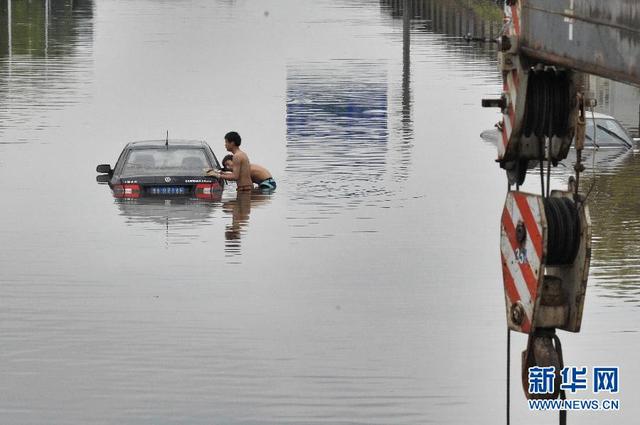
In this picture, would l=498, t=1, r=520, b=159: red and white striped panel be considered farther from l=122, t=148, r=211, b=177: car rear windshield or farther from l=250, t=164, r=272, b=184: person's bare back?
l=250, t=164, r=272, b=184: person's bare back

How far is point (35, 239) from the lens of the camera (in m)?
32.0

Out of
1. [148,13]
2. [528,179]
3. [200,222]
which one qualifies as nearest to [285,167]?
[528,179]

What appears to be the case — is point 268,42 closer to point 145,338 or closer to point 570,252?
point 145,338

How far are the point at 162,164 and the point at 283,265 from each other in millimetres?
5284

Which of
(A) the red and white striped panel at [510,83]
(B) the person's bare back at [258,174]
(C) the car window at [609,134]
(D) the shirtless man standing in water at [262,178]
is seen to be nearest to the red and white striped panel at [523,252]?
(A) the red and white striped panel at [510,83]

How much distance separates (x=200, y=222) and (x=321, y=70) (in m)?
38.8

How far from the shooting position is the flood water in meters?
19.3

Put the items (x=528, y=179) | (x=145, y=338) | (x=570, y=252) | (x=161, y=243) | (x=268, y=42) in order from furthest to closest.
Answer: (x=268, y=42)
(x=528, y=179)
(x=161, y=243)
(x=145, y=338)
(x=570, y=252)

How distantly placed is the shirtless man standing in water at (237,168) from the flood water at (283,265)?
39 centimetres

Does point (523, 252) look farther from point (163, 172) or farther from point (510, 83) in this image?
point (163, 172)

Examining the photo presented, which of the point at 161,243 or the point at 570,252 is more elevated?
the point at 570,252

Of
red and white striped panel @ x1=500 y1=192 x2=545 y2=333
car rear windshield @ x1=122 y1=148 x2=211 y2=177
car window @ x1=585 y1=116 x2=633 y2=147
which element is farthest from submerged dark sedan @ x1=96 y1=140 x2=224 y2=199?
red and white striped panel @ x1=500 y1=192 x2=545 y2=333

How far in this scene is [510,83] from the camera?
569 inches

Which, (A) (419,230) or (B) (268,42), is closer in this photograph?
(A) (419,230)
